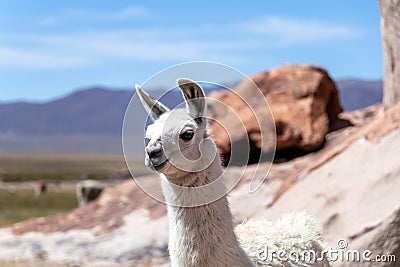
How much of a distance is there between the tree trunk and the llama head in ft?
24.7

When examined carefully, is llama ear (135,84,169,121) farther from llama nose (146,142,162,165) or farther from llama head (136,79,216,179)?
llama nose (146,142,162,165)

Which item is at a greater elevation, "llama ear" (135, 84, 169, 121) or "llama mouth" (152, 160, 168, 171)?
"llama ear" (135, 84, 169, 121)

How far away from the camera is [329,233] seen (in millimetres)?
9383

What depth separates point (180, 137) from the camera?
5.37 metres

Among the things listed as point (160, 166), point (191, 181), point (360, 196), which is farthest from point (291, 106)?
point (160, 166)

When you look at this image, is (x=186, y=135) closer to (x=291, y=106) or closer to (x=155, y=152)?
(x=155, y=152)

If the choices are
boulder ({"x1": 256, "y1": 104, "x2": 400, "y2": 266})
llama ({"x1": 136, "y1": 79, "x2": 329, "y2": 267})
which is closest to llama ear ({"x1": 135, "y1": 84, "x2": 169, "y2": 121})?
llama ({"x1": 136, "y1": 79, "x2": 329, "y2": 267})

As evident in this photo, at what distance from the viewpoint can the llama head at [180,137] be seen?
526 centimetres

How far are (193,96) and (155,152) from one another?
0.54m

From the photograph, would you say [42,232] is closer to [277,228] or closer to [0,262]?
[0,262]

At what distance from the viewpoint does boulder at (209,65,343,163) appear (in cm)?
1545

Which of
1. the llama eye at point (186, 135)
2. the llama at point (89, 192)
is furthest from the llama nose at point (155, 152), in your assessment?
the llama at point (89, 192)

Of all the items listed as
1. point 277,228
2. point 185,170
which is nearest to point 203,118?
point 185,170

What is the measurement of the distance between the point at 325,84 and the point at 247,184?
457cm
